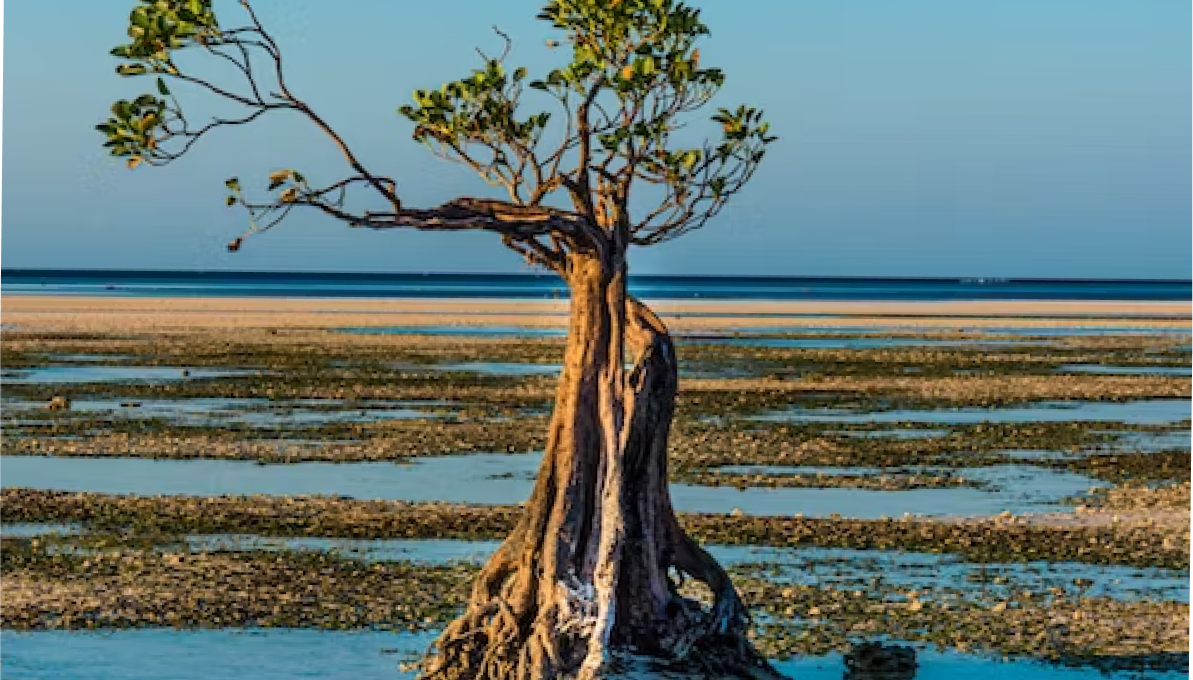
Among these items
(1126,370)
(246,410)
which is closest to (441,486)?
(246,410)

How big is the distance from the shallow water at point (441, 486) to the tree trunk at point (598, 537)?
396 inches

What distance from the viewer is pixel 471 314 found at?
10469cm

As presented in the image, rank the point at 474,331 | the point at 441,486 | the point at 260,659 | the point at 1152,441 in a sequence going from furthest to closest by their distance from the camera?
the point at 474,331 → the point at 1152,441 → the point at 441,486 → the point at 260,659

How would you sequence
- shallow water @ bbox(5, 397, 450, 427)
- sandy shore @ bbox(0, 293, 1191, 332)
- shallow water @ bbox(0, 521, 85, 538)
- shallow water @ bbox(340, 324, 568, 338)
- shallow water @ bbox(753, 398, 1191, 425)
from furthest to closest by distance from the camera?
sandy shore @ bbox(0, 293, 1191, 332), shallow water @ bbox(340, 324, 568, 338), shallow water @ bbox(753, 398, 1191, 425), shallow water @ bbox(5, 397, 450, 427), shallow water @ bbox(0, 521, 85, 538)

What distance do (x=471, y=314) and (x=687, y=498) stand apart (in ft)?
256

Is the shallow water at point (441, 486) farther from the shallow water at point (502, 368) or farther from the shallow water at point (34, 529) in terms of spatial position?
the shallow water at point (502, 368)

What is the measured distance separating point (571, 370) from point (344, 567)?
22.4 feet

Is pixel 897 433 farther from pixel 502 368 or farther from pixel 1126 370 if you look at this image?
pixel 1126 370

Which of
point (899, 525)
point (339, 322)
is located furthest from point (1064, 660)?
point (339, 322)

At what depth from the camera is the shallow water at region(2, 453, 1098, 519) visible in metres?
26.5

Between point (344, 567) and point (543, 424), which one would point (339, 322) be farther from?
point (344, 567)

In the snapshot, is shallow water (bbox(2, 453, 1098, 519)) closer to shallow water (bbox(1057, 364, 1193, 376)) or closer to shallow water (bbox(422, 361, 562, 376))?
shallow water (bbox(422, 361, 562, 376))

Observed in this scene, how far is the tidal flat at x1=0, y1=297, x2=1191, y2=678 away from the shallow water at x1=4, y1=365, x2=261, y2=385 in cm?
23

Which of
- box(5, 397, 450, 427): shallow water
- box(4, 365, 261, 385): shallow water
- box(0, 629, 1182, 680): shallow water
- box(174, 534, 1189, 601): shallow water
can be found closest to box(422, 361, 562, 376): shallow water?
box(4, 365, 261, 385): shallow water
